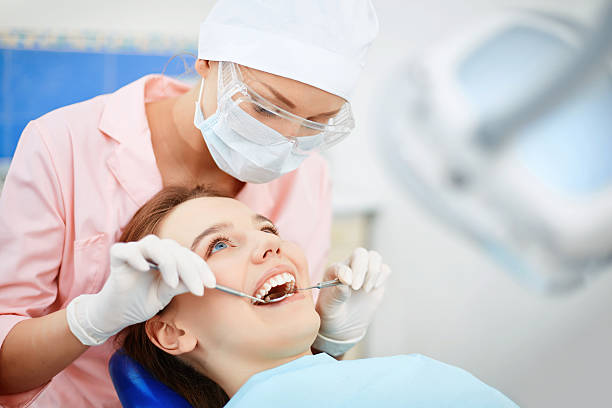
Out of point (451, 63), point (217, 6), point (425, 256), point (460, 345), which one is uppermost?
point (451, 63)

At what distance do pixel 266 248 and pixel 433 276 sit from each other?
5.93 feet

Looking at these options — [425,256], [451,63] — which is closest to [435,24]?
[425,256]

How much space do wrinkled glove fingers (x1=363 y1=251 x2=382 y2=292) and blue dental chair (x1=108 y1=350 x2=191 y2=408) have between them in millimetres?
517

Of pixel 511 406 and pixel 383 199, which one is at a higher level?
pixel 511 406

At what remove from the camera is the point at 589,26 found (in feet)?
1.80

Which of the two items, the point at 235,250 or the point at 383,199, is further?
the point at 383,199

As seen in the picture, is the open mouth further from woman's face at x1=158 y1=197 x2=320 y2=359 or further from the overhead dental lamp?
the overhead dental lamp

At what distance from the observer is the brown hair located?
1366 mm

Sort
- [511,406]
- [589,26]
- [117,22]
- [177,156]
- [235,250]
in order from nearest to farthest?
[589,26], [511,406], [235,250], [177,156], [117,22]

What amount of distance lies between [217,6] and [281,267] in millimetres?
609

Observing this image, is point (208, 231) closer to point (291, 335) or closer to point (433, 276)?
point (291, 335)

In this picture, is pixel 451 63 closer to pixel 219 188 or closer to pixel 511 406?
pixel 511 406

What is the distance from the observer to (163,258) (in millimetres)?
1053

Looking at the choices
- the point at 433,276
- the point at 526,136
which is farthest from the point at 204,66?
the point at 433,276
